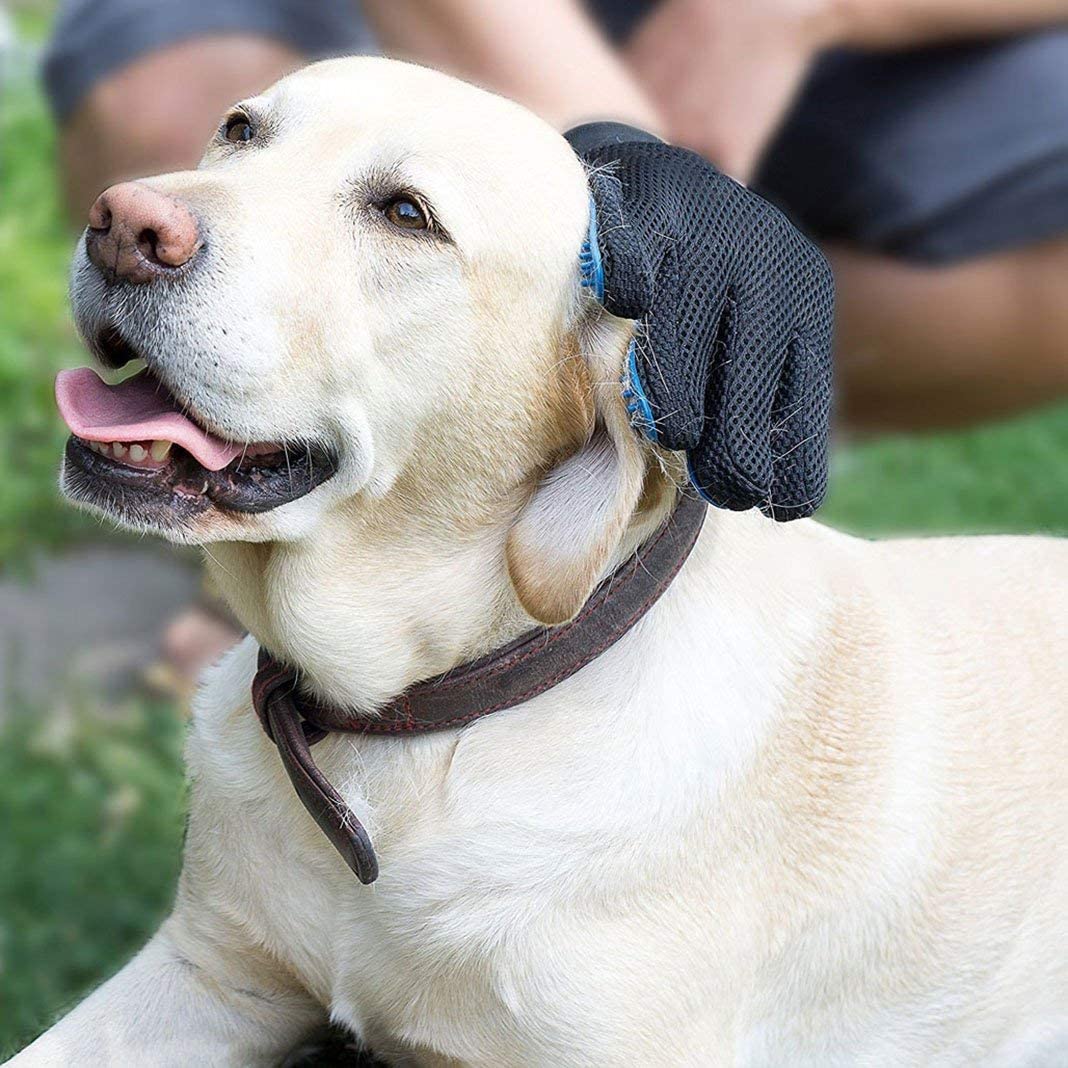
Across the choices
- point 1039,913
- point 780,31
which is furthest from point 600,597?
point 780,31

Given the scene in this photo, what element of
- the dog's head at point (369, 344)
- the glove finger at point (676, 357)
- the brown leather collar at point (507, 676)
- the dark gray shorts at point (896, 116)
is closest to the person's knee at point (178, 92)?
the dark gray shorts at point (896, 116)

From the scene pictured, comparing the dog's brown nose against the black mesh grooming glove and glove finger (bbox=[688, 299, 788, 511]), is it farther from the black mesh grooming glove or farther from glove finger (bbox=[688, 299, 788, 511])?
glove finger (bbox=[688, 299, 788, 511])

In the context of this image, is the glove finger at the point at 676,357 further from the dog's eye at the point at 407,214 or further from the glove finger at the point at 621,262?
the dog's eye at the point at 407,214

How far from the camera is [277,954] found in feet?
6.81

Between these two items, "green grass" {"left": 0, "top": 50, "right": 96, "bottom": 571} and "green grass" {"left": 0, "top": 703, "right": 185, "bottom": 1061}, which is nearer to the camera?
"green grass" {"left": 0, "top": 703, "right": 185, "bottom": 1061}

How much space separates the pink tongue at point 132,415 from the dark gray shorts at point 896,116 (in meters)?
2.31

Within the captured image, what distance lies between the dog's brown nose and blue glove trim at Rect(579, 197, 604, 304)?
442mm

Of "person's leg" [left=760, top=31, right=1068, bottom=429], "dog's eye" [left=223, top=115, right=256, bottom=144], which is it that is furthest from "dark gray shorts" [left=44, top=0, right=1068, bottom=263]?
"dog's eye" [left=223, top=115, right=256, bottom=144]

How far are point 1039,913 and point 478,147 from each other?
1.34 meters

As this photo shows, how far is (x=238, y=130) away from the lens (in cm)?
203

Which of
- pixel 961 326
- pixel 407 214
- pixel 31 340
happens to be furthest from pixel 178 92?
pixel 407 214

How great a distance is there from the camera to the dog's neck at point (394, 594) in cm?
193

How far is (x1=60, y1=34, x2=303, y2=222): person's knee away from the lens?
3.89 metres

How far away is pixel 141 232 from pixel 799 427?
77 cm
